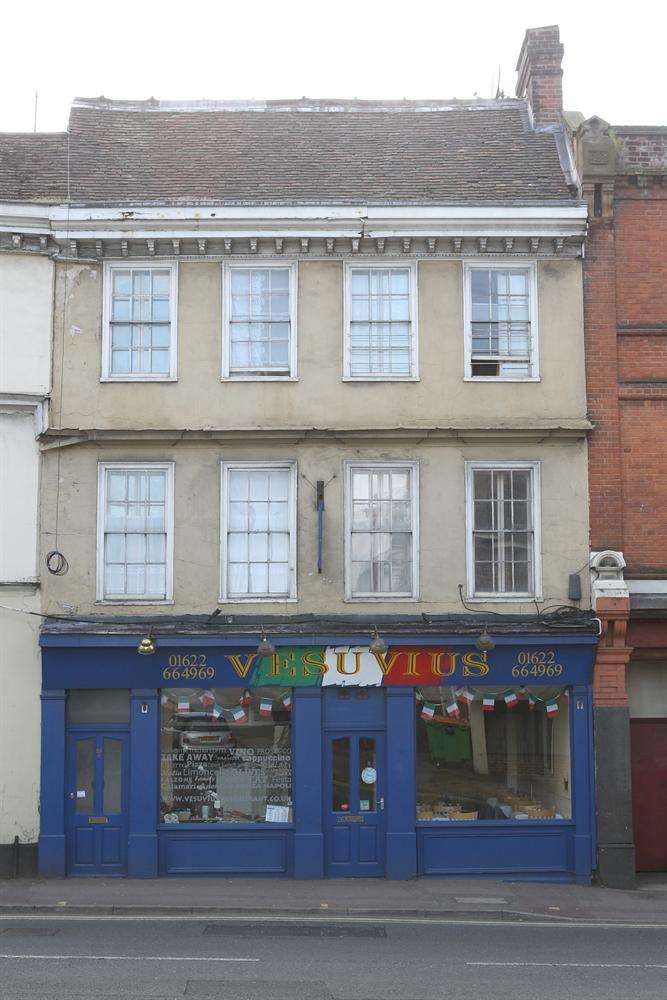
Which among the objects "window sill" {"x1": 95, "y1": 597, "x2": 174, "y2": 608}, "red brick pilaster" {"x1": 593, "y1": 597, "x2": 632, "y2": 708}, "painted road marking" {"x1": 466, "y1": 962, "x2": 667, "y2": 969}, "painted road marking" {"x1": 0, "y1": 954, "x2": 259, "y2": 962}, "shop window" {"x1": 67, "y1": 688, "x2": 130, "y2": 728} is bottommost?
"painted road marking" {"x1": 466, "y1": 962, "x2": 667, "y2": 969}

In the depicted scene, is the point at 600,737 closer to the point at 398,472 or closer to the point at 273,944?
the point at 398,472

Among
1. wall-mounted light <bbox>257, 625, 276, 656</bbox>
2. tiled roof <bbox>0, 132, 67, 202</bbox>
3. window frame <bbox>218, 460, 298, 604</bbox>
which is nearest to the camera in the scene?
wall-mounted light <bbox>257, 625, 276, 656</bbox>

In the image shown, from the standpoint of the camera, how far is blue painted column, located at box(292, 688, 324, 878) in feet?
56.8

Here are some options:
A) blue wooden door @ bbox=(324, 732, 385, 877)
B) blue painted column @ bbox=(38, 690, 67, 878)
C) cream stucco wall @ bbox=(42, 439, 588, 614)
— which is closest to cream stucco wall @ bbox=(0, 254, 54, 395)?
cream stucco wall @ bbox=(42, 439, 588, 614)

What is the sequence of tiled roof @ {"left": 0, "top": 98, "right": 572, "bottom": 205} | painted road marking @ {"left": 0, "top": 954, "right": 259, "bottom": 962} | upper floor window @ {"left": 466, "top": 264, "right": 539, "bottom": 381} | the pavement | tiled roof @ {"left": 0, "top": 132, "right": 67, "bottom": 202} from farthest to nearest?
tiled roof @ {"left": 0, "top": 98, "right": 572, "bottom": 205}
tiled roof @ {"left": 0, "top": 132, "right": 67, "bottom": 202}
upper floor window @ {"left": 466, "top": 264, "right": 539, "bottom": 381}
the pavement
painted road marking @ {"left": 0, "top": 954, "right": 259, "bottom": 962}

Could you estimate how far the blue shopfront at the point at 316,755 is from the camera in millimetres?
17359

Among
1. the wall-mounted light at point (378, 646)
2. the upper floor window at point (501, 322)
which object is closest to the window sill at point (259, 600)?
the wall-mounted light at point (378, 646)

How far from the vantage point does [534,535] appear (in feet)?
58.9

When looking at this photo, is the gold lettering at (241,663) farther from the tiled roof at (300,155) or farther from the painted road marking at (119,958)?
the tiled roof at (300,155)

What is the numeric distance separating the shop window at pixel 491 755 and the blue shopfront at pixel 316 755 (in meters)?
0.02

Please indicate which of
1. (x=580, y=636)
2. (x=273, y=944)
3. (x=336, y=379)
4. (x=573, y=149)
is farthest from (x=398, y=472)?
(x=273, y=944)

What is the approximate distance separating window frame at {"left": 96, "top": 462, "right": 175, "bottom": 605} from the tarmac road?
15.5 ft

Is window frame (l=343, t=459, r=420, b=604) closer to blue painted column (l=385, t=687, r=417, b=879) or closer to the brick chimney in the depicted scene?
blue painted column (l=385, t=687, r=417, b=879)

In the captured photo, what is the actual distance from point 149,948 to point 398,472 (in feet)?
26.4
